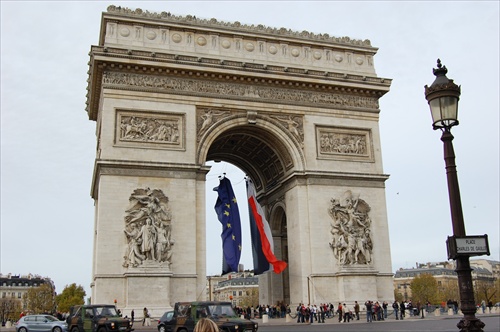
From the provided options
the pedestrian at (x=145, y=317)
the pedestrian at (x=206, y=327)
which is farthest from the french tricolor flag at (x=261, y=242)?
the pedestrian at (x=206, y=327)

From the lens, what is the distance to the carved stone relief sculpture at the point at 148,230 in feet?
92.3

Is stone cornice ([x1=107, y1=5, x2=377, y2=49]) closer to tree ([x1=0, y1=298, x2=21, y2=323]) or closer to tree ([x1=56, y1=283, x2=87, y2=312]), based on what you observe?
tree ([x1=56, y1=283, x2=87, y2=312])

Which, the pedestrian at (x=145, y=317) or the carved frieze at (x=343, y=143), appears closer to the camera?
the pedestrian at (x=145, y=317)

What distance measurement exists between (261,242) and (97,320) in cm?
1468

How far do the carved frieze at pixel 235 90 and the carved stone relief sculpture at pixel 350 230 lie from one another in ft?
18.8

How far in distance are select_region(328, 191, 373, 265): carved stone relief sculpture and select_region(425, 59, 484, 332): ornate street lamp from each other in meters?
24.6

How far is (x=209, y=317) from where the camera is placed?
17.3 m

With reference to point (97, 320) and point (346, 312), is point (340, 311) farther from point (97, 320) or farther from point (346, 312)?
point (97, 320)

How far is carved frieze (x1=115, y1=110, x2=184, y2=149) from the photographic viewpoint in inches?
1176

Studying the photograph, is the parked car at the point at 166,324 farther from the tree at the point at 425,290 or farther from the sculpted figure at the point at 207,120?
the tree at the point at 425,290

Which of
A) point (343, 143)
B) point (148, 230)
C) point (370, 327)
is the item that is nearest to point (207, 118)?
point (148, 230)

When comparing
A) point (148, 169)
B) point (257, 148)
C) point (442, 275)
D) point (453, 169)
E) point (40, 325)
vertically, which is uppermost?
point (257, 148)

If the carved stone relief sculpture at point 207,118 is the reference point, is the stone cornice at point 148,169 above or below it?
below

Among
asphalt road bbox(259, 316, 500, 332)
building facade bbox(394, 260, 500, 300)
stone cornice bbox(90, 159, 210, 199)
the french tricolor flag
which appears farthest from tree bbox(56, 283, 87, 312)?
asphalt road bbox(259, 316, 500, 332)
